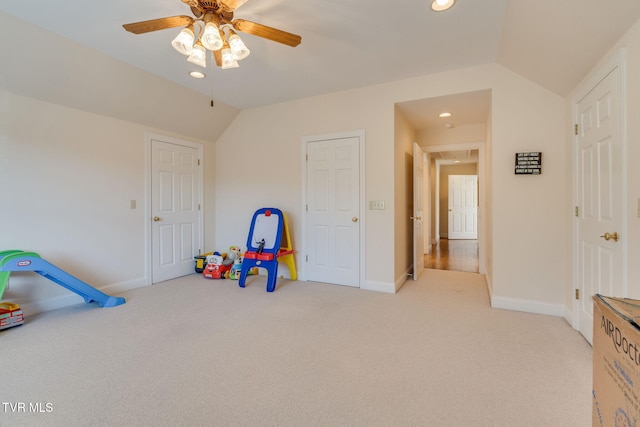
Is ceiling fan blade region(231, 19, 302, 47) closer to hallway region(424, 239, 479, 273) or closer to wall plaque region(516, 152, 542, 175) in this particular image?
wall plaque region(516, 152, 542, 175)

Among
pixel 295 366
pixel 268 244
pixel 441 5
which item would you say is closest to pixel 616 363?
pixel 295 366

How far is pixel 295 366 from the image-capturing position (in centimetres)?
199

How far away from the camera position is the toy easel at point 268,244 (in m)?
3.83

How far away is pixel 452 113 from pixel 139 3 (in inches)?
146

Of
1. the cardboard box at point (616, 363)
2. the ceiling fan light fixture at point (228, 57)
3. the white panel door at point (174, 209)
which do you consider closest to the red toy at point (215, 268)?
the white panel door at point (174, 209)

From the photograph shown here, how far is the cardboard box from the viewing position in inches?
31.7

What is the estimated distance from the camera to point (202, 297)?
3506mm

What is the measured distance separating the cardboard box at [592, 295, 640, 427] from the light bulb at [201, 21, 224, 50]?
7.81 feet

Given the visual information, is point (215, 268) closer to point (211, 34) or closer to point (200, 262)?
point (200, 262)

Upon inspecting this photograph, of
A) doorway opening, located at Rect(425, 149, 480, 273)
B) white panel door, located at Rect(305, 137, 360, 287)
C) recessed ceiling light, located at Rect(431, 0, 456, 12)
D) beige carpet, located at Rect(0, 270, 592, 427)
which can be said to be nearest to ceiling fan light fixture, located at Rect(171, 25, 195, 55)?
recessed ceiling light, located at Rect(431, 0, 456, 12)

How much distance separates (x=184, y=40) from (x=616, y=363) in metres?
2.65

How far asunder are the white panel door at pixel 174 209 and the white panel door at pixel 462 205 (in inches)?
295

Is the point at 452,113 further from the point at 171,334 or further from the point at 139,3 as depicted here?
the point at 171,334
